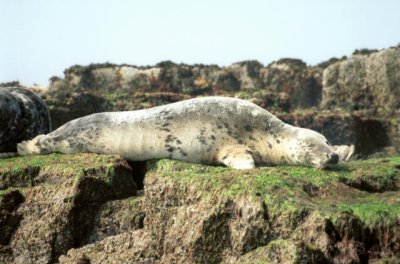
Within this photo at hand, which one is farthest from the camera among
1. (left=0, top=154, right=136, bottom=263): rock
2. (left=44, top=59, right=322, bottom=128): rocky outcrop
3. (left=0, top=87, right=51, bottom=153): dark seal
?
(left=44, top=59, right=322, bottom=128): rocky outcrop

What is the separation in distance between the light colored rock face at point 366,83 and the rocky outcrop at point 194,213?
19.2m

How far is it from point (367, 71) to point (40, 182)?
22460mm

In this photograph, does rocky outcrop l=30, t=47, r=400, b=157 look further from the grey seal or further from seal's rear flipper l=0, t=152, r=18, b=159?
the grey seal

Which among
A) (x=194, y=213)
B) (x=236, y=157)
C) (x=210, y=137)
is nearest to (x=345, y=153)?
(x=236, y=157)

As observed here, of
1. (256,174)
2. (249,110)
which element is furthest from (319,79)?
(256,174)

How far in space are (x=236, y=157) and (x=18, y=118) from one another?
498cm

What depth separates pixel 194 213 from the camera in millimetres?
6352

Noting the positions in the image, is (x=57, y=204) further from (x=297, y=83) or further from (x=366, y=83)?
(x=297, y=83)

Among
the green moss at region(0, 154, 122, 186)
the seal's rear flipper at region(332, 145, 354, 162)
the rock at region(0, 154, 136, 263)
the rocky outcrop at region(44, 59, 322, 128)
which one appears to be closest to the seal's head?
the seal's rear flipper at region(332, 145, 354, 162)

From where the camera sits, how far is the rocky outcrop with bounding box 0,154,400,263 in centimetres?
533

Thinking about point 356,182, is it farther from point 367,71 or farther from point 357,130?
point 367,71

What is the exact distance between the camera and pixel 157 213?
6730 millimetres

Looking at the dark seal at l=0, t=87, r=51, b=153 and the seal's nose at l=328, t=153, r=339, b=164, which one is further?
the dark seal at l=0, t=87, r=51, b=153

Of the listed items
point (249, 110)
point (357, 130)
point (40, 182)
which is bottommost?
point (357, 130)
